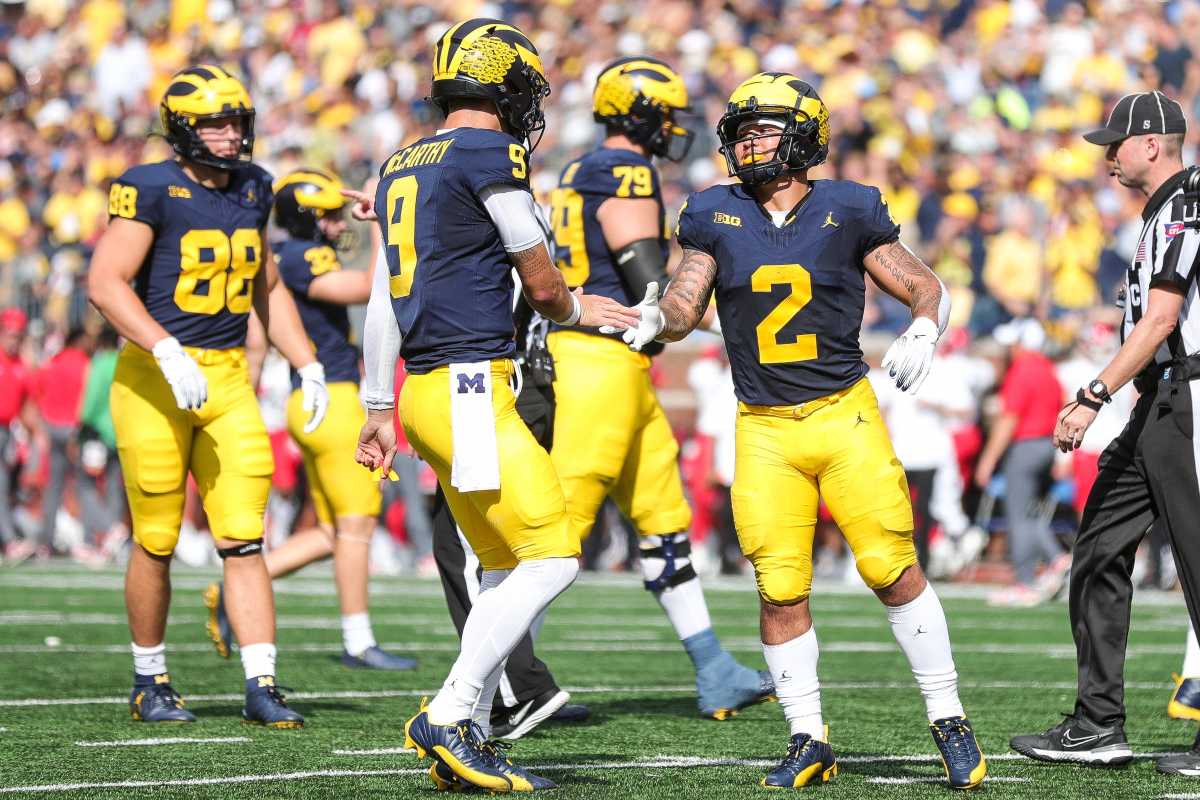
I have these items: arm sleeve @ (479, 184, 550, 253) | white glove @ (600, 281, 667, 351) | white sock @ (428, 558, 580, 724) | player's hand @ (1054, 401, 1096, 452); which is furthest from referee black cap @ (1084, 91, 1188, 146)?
white sock @ (428, 558, 580, 724)

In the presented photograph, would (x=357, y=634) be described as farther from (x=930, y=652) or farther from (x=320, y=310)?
(x=930, y=652)

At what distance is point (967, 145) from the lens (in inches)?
677

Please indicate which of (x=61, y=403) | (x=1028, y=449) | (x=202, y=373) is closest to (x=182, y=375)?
(x=202, y=373)

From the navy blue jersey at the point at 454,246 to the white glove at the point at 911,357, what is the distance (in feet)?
3.44

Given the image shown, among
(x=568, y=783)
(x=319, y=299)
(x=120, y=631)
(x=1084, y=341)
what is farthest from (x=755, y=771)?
(x=1084, y=341)

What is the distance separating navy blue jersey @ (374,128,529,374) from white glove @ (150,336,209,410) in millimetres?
1397

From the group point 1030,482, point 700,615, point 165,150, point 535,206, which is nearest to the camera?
point 535,206

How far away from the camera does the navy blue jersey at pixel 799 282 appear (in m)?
5.23

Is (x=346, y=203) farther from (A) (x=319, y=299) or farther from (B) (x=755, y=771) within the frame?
(B) (x=755, y=771)

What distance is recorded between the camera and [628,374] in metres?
6.62

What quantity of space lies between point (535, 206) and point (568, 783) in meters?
1.61

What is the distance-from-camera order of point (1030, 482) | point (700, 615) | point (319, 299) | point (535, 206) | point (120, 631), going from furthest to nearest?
point (1030, 482) → point (120, 631) → point (319, 299) → point (700, 615) → point (535, 206)

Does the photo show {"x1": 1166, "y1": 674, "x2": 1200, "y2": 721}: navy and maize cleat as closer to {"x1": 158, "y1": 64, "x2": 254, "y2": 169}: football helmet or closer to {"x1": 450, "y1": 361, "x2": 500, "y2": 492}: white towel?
{"x1": 450, "y1": 361, "x2": 500, "y2": 492}: white towel

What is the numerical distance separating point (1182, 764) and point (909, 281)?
168 centimetres
